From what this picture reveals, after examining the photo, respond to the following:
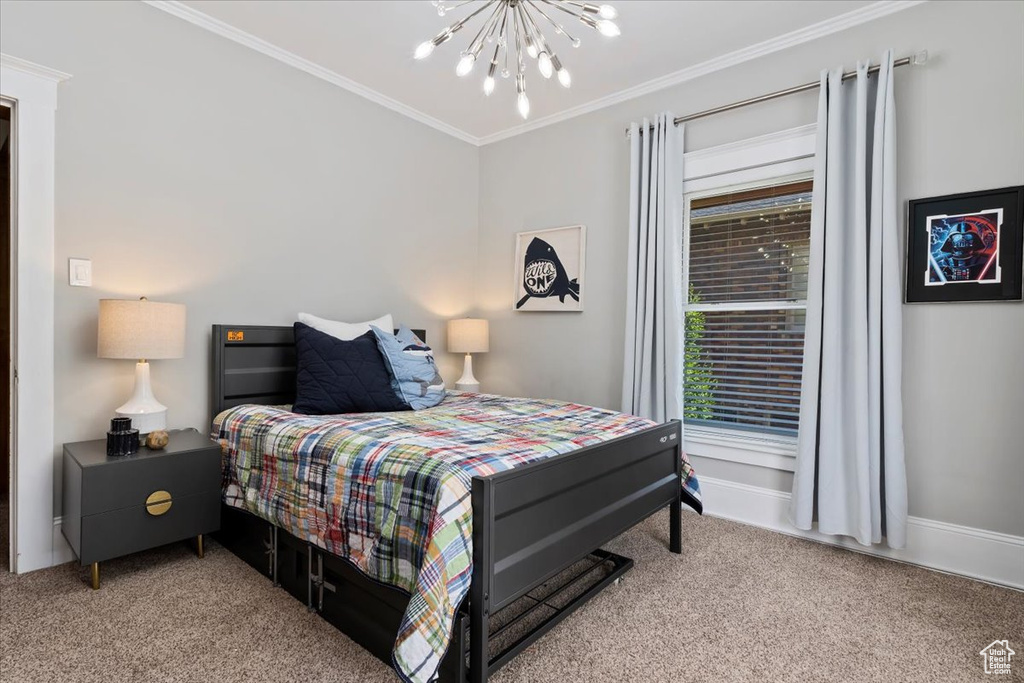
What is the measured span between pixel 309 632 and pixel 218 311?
1.75 meters

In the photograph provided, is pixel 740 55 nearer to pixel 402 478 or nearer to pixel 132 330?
pixel 402 478

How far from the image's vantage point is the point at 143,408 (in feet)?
7.85

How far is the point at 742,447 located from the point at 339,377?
221 cm

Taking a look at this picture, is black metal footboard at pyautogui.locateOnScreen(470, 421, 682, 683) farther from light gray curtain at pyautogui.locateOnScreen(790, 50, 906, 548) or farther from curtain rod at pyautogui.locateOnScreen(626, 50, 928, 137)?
curtain rod at pyautogui.locateOnScreen(626, 50, 928, 137)

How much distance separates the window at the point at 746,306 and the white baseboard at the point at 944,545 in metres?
0.42

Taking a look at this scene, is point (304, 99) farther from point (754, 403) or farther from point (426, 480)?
point (754, 403)

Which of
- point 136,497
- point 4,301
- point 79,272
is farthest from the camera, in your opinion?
point 4,301

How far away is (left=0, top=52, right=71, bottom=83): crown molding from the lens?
2.18 meters

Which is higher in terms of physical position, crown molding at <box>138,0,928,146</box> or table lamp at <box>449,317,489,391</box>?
crown molding at <box>138,0,928,146</box>

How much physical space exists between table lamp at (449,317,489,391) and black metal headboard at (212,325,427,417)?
117cm

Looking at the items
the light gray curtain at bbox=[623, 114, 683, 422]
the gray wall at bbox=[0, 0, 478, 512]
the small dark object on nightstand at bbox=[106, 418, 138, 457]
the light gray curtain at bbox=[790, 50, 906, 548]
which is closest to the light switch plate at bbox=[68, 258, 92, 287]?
the gray wall at bbox=[0, 0, 478, 512]

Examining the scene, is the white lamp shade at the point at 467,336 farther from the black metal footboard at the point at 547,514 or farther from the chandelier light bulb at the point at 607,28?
the chandelier light bulb at the point at 607,28

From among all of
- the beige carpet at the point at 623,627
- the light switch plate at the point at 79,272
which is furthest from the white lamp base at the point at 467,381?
the light switch plate at the point at 79,272

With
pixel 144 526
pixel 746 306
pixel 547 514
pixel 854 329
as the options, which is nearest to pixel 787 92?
pixel 746 306
